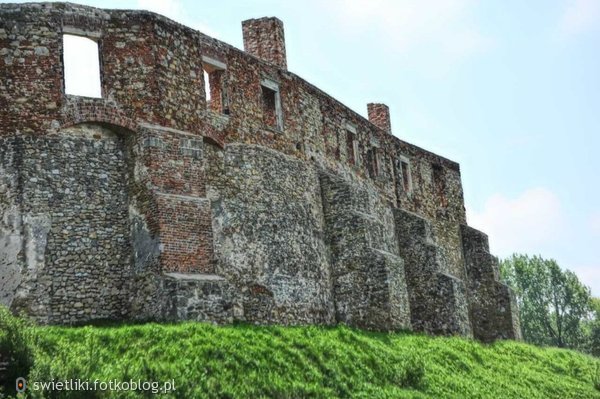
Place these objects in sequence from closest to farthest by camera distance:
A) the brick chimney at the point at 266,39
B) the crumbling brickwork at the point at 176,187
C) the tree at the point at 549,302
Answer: the crumbling brickwork at the point at 176,187 < the brick chimney at the point at 266,39 < the tree at the point at 549,302

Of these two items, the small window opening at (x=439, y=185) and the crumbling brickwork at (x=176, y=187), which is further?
the small window opening at (x=439, y=185)

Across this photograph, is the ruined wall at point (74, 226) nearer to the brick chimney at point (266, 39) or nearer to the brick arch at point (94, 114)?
the brick arch at point (94, 114)

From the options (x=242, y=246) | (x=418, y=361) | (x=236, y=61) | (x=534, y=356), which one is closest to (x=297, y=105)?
(x=236, y=61)

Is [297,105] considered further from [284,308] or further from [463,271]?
[463,271]

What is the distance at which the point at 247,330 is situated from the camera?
17.9 m

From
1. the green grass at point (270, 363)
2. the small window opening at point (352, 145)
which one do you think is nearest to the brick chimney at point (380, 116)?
the small window opening at point (352, 145)

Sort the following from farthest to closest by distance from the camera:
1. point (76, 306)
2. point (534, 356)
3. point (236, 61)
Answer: point (534, 356), point (236, 61), point (76, 306)

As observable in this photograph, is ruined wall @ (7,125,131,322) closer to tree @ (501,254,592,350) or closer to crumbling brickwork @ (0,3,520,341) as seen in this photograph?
crumbling brickwork @ (0,3,520,341)

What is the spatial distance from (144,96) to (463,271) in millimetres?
17393

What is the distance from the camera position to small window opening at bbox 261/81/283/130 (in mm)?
23531

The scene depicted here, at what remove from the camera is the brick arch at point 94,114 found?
18.6 m

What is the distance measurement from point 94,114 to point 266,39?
8.23m

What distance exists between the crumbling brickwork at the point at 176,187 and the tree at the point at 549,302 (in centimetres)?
3859

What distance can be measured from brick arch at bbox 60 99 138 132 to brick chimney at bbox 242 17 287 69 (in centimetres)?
714
